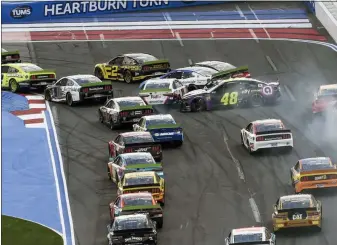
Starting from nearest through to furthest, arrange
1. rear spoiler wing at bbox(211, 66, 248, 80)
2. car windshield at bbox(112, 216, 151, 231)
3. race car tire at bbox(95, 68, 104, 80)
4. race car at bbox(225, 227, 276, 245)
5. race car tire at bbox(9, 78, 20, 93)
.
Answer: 1. race car at bbox(225, 227, 276, 245)
2. car windshield at bbox(112, 216, 151, 231)
3. rear spoiler wing at bbox(211, 66, 248, 80)
4. race car tire at bbox(9, 78, 20, 93)
5. race car tire at bbox(95, 68, 104, 80)

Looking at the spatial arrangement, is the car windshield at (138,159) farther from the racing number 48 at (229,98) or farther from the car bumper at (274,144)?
the racing number 48 at (229,98)

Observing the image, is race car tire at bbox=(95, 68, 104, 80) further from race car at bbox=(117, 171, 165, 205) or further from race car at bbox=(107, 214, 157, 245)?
race car at bbox=(107, 214, 157, 245)

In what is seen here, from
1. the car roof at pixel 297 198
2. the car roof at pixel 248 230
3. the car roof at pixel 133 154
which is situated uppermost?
the car roof at pixel 133 154

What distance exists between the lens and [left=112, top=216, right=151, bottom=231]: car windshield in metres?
37.9

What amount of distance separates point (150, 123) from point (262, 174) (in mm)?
5862

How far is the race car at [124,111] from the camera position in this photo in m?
52.3

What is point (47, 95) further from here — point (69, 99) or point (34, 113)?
point (34, 113)

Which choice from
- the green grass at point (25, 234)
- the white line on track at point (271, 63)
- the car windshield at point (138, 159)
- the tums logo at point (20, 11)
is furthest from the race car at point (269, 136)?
the tums logo at point (20, 11)

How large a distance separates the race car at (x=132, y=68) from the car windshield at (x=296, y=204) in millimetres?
22329

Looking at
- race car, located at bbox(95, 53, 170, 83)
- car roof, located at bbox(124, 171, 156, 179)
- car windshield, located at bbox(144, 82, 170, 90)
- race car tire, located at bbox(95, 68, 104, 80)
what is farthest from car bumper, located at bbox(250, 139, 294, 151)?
race car tire, located at bbox(95, 68, 104, 80)

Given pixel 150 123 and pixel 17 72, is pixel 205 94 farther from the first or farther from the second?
pixel 17 72

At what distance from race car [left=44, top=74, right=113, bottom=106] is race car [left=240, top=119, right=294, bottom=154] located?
35.0ft

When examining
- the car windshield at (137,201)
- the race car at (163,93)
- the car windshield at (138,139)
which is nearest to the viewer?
the car windshield at (137,201)

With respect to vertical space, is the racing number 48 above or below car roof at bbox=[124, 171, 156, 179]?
above
